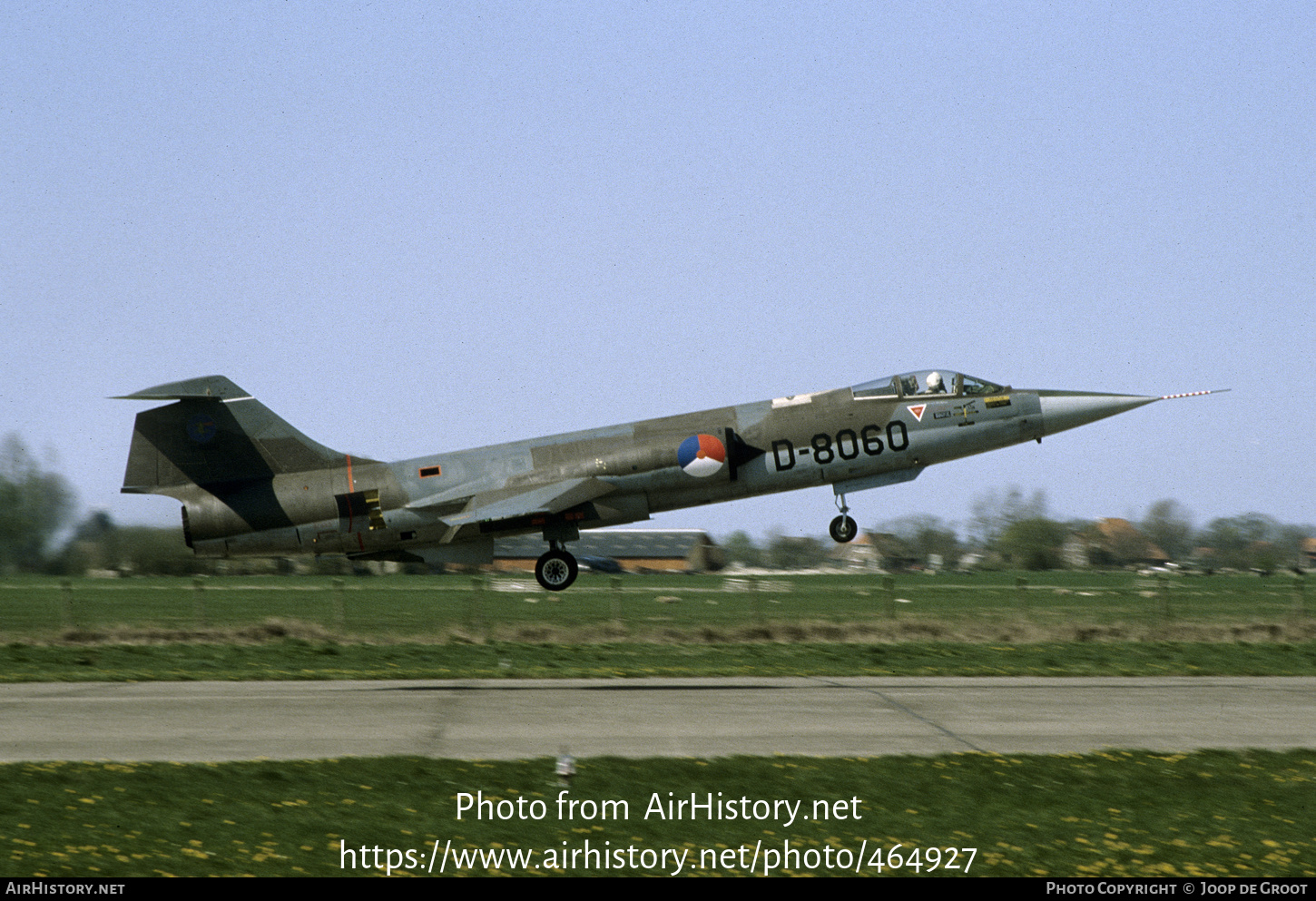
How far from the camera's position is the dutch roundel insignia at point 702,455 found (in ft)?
82.1

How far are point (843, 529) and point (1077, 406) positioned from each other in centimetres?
536

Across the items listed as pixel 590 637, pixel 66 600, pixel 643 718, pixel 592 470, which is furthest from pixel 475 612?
pixel 643 718

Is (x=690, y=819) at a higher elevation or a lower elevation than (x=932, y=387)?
lower

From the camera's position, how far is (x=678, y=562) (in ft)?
306

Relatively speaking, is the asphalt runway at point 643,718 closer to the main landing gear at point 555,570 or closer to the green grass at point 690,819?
the green grass at point 690,819

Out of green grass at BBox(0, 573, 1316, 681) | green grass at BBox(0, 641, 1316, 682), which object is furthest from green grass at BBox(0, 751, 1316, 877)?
green grass at BBox(0, 573, 1316, 681)

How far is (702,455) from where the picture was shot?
82.1ft

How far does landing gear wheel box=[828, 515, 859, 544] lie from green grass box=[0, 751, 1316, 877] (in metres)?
7.63

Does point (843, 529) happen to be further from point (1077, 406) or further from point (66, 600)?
point (66, 600)

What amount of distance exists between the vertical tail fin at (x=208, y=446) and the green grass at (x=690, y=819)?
10040 millimetres

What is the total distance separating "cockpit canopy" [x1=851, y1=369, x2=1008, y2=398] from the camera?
25.5 meters

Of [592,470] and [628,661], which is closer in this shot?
[592,470]
